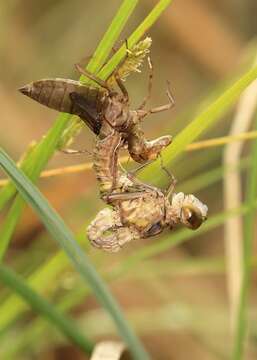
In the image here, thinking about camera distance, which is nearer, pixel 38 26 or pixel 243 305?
pixel 243 305

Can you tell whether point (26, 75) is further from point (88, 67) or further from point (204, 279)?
point (88, 67)

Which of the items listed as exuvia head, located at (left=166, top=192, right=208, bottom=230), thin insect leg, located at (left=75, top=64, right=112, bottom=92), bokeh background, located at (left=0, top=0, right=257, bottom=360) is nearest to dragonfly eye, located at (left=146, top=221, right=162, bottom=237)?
exuvia head, located at (left=166, top=192, right=208, bottom=230)

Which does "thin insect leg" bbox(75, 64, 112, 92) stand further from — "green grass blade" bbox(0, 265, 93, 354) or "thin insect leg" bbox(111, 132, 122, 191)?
"green grass blade" bbox(0, 265, 93, 354)

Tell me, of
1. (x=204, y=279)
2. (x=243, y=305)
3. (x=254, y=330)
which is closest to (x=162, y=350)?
(x=204, y=279)

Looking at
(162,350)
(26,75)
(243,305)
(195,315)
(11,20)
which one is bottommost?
(162,350)

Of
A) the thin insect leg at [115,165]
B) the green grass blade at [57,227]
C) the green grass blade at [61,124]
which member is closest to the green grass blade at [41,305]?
the green grass blade at [61,124]

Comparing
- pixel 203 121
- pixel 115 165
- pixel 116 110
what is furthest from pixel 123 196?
pixel 203 121

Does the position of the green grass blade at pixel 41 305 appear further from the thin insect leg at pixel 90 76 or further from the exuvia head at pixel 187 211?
the thin insect leg at pixel 90 76
